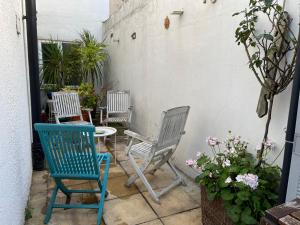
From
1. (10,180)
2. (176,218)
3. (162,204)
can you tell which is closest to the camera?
(10,180)

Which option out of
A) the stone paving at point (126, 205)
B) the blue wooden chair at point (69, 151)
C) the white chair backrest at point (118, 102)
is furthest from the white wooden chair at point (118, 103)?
the blue wooden chair at point (69, 151)

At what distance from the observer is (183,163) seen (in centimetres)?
368

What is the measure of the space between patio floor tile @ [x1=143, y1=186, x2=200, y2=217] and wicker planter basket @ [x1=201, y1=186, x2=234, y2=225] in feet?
1.27

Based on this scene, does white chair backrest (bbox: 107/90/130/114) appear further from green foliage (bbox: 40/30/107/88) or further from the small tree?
the small tree

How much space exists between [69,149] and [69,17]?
20.1ft

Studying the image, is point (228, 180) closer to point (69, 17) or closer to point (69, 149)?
point (69, 149)

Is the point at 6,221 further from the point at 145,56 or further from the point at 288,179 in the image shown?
the point at 145,56

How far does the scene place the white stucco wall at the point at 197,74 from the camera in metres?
2.50

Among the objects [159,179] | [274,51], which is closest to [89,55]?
[159,179]

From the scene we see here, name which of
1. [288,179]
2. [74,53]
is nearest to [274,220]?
[288,179]

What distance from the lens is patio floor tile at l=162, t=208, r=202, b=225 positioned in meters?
2.47

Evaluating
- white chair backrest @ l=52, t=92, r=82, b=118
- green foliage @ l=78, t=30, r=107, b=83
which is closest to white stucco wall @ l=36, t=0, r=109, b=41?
green foliage @ l=78, t=30, r=107, b=83

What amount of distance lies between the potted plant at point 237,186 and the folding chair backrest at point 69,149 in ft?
3.39

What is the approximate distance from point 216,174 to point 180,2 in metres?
2.55
